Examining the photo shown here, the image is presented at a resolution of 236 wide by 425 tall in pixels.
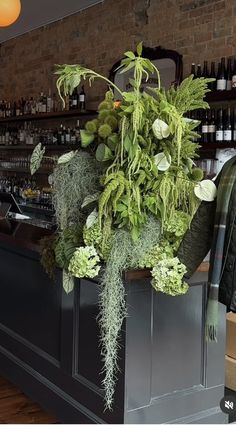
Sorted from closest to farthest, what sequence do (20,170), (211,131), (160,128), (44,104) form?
1. (160,128)
2. (211,131)
3. (44,104)
4. (20,170)

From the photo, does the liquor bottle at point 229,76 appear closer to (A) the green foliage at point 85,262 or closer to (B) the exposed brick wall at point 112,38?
(B) the exposed brick wall at point 112,38

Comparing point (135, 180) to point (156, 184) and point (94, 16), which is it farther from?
point (94, 16)

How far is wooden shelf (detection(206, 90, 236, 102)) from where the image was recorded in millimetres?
4680

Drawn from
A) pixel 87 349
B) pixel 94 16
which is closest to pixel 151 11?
pixel 94 16

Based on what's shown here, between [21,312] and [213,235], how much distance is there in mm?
1749

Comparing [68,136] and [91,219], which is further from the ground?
[68,136]

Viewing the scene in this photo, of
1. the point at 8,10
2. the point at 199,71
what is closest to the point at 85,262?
the point at 8,10

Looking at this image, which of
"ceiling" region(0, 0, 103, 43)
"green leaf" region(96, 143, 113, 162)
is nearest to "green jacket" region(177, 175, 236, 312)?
"green leaf" region(96, 143, 113, 162)

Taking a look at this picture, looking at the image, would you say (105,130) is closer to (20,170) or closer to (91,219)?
(91,219)

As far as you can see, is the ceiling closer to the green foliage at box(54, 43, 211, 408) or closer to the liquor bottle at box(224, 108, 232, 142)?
the liquor bottle at box(224, 108, 232, 142)

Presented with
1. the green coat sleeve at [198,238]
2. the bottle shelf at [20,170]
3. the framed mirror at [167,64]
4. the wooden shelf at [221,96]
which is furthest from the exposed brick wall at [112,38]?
the green coat sleeve at [198,238]

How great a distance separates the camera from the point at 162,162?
2176 mm

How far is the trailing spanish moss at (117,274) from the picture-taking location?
2184mm

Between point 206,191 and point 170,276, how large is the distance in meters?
0.36
